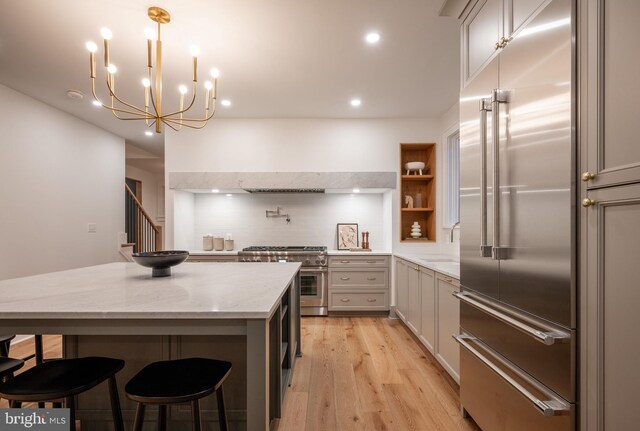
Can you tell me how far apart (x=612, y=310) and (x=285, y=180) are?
12.3 ft

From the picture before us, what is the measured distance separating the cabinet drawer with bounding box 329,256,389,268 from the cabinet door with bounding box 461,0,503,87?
2736mm

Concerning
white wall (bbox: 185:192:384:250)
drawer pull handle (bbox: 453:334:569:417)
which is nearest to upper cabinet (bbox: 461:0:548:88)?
drawer pull handle (bbox: 453:334:569:417)

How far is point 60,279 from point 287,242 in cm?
318

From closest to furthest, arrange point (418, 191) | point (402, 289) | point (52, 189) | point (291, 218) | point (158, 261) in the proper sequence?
point (158, 261), point (402, 289), point (52, 189), point (418, 191), point (291, 218)

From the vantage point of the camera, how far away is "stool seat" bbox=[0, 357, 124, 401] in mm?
1270

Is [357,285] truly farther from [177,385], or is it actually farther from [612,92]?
[612,92]

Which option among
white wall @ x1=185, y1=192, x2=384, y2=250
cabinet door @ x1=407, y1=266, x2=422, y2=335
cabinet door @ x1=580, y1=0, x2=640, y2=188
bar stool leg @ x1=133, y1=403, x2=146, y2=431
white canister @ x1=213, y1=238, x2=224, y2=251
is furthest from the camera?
white wall @ x1=185, y1=192, x2=384, y2=250

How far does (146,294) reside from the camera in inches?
63.3

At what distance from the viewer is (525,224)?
4.84ft

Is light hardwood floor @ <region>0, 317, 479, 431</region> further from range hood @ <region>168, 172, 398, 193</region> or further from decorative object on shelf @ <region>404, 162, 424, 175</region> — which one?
decorative object on shelf @ <region>404, 162, 424, 175</region>

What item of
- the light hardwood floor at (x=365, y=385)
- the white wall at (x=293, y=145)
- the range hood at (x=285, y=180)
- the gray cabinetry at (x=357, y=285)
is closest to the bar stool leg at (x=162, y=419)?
the light hardwood floor at (x=365, y=385)

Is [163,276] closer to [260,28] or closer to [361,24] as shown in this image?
[260,28]

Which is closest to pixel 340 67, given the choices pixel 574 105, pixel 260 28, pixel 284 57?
pixel 284 57

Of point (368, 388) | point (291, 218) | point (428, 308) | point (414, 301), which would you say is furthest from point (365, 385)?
point (291, 218)
